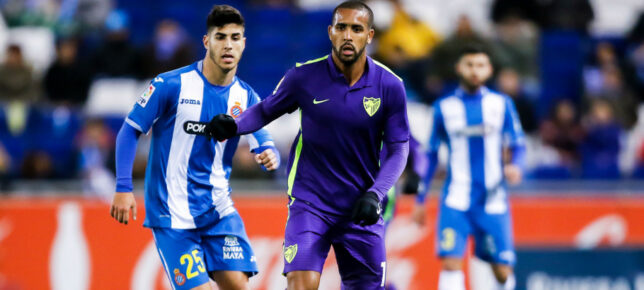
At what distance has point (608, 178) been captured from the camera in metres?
11.3

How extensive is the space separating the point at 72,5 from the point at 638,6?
941 centimetres

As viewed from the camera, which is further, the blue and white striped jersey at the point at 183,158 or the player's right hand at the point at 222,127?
the blue and white striped jersey at the point at 183,158

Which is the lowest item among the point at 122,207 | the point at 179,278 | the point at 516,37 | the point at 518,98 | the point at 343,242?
the point at 179,278

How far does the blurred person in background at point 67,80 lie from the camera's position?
12.8 m

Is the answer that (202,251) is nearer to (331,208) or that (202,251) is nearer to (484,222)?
(331,208)

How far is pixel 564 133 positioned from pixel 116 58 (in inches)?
253

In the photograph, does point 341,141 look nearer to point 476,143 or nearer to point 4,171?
point 476,143

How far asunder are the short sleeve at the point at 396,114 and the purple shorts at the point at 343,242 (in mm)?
570

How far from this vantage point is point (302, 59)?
556 inches

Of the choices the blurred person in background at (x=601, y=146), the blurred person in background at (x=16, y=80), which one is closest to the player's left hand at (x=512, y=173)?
the blurred person in background at (x=601, y=146)

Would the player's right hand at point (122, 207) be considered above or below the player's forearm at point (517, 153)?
below

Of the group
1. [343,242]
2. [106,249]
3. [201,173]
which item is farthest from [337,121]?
[106,249]

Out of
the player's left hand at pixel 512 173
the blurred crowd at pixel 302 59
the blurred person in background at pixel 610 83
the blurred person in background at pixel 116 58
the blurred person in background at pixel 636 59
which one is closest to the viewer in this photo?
the player's left hand at pixel 512 173

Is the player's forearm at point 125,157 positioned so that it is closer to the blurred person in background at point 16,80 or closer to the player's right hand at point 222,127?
the player's right hand at point 222,127
